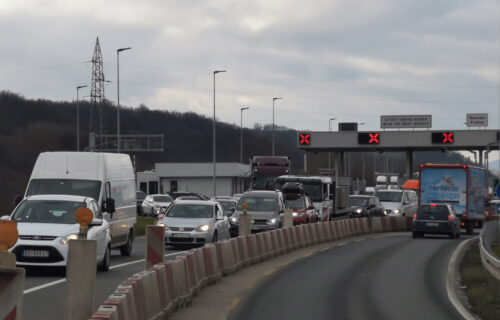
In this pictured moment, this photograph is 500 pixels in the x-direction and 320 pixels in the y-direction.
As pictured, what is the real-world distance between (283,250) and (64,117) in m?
119

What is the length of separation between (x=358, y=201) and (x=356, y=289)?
3840 centimetres

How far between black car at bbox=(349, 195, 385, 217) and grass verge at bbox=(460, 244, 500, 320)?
81.6ft

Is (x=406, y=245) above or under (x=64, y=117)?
under

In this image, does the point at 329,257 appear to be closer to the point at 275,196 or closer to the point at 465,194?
the point at 275,196

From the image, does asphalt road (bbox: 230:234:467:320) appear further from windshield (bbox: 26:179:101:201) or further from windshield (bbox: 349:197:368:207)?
windshield (bbox: 349:197:368:207)

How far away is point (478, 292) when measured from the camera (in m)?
19.0

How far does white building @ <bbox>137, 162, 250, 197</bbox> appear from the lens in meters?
106

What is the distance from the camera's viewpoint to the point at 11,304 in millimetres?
7613

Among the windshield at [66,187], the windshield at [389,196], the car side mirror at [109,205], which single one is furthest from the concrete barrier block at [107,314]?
the windshield at [389,196]

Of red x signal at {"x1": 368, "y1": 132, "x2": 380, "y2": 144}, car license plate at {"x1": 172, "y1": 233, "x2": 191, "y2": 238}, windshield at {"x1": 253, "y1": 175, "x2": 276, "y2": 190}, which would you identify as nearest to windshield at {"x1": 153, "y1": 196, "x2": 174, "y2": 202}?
windshield at {"x1": 253, "y1": 175, "x2": 276, "y2": 190}

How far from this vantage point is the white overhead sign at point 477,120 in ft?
233

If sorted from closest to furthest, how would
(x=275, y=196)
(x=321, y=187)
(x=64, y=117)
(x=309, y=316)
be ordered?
(x=309, y=316) < (x=275, y=196) < (x=321, y=187) < (x=64, y=117)

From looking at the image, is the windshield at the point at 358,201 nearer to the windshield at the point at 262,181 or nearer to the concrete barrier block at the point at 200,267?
the windshield at the point at 262,181

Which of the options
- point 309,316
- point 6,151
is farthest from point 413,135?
point 6,151
